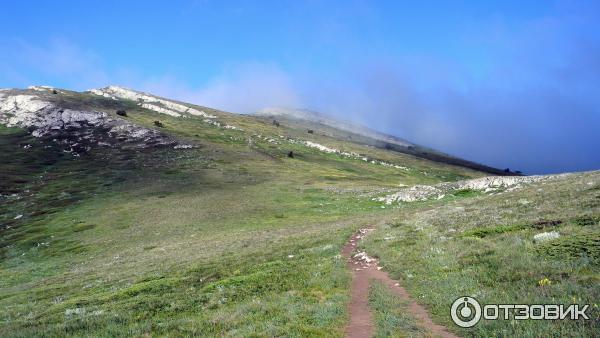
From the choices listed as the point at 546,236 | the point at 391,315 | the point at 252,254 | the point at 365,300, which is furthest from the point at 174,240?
the point at 546,236

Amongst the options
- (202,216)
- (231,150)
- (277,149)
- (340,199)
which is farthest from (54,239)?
(277,149)

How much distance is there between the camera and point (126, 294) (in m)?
26.6

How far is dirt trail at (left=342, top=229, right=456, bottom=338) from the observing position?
1384 centimetres

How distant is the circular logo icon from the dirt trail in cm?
65

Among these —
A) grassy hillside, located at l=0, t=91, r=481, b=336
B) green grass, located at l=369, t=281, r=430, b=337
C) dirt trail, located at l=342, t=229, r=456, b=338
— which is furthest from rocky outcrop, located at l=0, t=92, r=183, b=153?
green grass, located at l=369, t=281, r=430, b=337

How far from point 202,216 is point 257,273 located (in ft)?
133

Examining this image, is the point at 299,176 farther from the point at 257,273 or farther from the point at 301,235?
the point at 257,273

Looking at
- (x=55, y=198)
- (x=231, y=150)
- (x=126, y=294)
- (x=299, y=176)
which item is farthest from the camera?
(x=231, y=150)

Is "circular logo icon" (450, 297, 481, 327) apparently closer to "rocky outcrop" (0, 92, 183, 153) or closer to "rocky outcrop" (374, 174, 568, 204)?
"rocky outcrop" (374, 174, 568, 204)

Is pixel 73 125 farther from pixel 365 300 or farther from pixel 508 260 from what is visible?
pixel 508 260

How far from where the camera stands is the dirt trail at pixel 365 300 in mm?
13838

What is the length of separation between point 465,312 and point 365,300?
17.3ft

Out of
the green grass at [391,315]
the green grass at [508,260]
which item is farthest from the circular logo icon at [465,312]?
the green grass at [391,315]

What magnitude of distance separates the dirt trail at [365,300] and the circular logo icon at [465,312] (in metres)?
0.65
